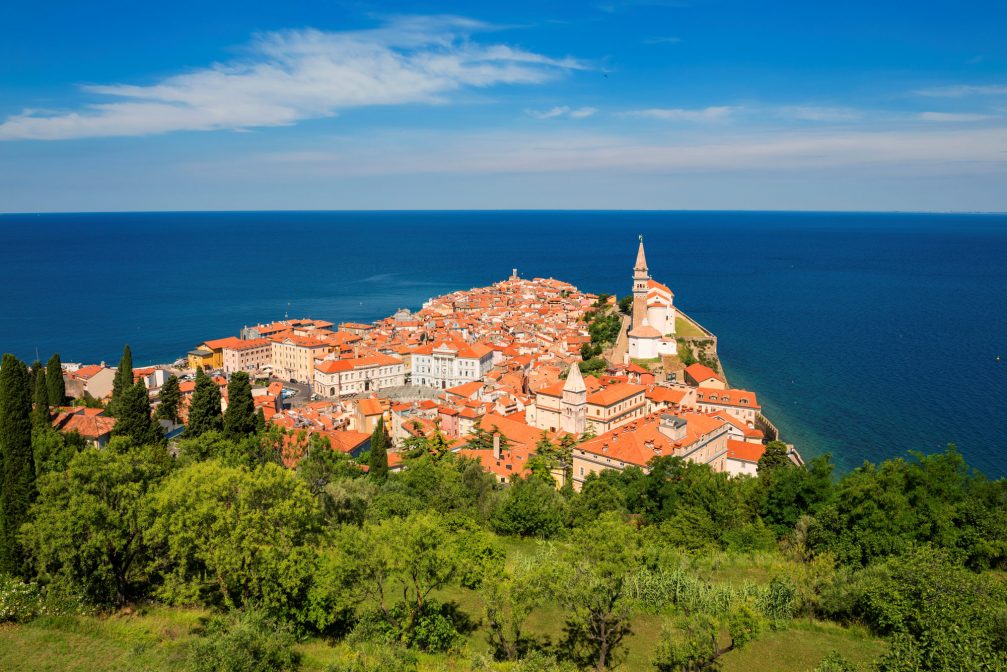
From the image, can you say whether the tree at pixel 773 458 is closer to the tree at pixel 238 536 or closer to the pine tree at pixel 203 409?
the pine tree at pixel 203 409

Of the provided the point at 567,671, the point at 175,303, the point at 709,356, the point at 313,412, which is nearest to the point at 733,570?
the point at 567,671

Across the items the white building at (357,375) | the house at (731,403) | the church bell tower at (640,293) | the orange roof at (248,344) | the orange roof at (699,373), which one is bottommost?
the white building at (357,375)

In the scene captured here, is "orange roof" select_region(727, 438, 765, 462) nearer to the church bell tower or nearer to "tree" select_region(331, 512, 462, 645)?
the church bell tower

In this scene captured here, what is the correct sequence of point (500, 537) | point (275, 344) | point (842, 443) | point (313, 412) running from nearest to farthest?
point (500, 537) < point (842, 443) < point (313, 412) < point (275, 344)

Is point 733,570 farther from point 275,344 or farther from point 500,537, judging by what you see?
point 275,344

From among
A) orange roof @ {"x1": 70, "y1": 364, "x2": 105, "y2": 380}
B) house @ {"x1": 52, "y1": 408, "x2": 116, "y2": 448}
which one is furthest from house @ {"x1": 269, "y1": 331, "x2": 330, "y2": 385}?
house @ {"x1": 52, "y1": 408, "x2": 116, "y2": 448}

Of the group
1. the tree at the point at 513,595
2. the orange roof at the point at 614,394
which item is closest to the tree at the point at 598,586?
the tree at the point at 513,595
